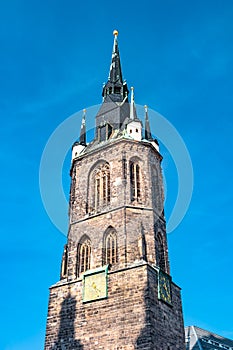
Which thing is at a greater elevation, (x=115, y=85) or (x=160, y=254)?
(x=115, y=85)

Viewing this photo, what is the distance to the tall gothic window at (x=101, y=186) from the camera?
24156 millimetres

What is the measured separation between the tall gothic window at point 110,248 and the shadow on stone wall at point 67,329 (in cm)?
258

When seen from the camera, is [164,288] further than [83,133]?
No

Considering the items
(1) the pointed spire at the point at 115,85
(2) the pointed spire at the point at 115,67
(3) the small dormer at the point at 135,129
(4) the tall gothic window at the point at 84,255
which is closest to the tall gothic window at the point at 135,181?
(3) the small dormer at the point at 135,129

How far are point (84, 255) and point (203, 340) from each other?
10.5 metres

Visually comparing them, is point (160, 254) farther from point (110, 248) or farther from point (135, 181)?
point (135, 181)

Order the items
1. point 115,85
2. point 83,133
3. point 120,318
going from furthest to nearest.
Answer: point 115,85 → point 83,133 → point 120,318

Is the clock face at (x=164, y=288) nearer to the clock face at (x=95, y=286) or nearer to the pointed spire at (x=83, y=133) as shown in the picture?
the clock face at (x=95, y=286)

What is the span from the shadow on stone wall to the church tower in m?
0.04

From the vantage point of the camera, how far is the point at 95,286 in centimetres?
2053

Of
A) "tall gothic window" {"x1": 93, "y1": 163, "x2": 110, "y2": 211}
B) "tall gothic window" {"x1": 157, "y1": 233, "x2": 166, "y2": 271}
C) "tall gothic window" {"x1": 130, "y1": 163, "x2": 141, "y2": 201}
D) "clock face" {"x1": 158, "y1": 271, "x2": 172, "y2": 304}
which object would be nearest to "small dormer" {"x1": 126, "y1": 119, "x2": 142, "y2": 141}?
"tall gothic window" {"x1": 130, "y1": 163, "x2": 141, "y2": 201}

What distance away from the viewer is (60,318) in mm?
20641

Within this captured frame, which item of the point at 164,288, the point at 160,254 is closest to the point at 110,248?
the point at 160,254

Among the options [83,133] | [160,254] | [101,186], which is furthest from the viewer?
[83,133]
